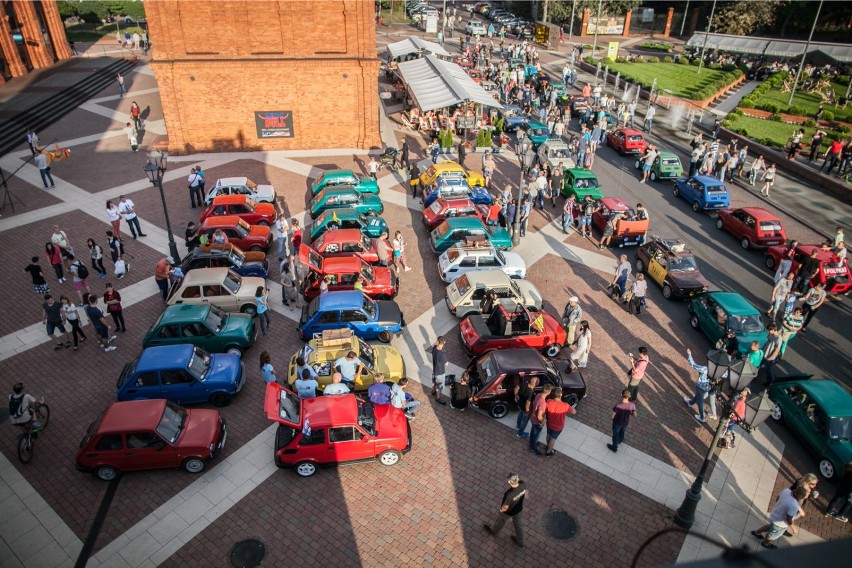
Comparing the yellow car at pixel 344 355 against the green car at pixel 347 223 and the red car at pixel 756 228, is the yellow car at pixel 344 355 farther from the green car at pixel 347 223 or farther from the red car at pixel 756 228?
the red car at pixel 756 228

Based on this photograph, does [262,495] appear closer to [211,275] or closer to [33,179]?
[211,275]

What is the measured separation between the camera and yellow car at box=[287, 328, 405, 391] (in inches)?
523

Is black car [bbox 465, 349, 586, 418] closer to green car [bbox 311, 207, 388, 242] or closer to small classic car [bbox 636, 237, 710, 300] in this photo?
small classic car [bbox 636, 237, 710, 300]

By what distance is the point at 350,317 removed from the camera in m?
15.4

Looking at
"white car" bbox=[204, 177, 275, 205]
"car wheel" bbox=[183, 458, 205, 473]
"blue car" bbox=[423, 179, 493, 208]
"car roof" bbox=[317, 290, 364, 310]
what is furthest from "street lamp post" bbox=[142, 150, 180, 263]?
"blue car" bbox=[423, 179, 493, 208]

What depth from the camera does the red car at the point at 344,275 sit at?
1691 centimetres

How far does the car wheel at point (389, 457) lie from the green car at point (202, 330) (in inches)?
192

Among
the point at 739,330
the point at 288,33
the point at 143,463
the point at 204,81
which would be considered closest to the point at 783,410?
the point at 739,330

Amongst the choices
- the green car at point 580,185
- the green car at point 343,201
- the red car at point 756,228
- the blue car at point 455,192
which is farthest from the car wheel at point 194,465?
the red car at point 756,228

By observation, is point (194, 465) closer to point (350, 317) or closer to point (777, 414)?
point (350, 317)

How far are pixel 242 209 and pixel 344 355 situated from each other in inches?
425

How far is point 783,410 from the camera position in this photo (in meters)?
13.1

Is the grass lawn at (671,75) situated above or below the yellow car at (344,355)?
above

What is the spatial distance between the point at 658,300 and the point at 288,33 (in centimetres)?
2225
